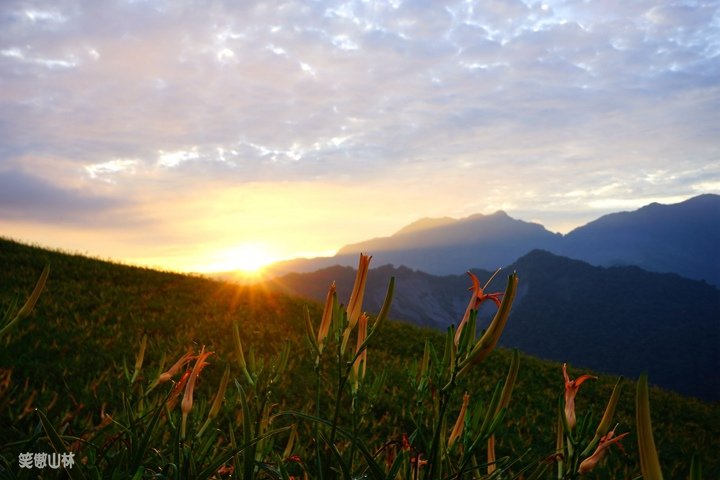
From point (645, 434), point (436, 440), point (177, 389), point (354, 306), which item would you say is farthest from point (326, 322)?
point (645, 434)

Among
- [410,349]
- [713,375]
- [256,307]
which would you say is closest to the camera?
[410,349]

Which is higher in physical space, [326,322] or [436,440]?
[326,322]

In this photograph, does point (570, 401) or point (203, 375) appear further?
point (203, 375)

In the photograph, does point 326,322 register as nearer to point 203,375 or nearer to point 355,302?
point 355,302

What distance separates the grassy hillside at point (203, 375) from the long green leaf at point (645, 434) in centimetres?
62

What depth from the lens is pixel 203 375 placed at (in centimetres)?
631

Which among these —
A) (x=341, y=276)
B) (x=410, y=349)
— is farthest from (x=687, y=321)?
(x=410, y=349)

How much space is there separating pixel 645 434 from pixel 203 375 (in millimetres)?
6307

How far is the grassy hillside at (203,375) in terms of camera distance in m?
2.14

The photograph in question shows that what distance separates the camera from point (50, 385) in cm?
486

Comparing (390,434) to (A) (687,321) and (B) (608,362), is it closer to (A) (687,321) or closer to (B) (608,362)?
(B) (608,362)

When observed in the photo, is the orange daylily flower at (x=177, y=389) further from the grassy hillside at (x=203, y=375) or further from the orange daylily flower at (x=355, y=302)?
the orange daylily flower at (x=355, y=302)

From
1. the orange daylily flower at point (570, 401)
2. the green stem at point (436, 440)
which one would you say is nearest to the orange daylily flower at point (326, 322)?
the green stem at point (436, 440)

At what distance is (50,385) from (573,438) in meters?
5.26
